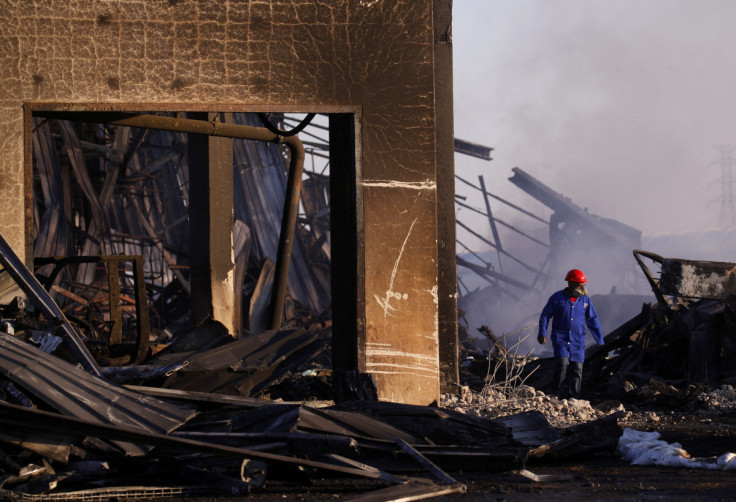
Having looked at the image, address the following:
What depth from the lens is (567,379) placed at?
986 cm

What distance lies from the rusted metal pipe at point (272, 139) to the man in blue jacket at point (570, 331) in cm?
302

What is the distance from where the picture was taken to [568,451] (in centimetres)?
565

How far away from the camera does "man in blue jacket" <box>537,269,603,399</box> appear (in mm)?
9805

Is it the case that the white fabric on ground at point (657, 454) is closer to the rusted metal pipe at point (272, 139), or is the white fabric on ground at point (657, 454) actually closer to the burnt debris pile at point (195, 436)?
the burnt debris pile at point (195, 436)

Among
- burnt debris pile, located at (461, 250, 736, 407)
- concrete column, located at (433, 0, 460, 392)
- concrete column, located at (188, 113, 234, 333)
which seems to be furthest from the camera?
concrete column, located at (188, 113, 234, 333)

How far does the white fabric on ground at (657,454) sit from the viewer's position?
5.21 meters

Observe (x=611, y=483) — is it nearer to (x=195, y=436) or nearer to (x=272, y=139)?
(x=195, y=436)

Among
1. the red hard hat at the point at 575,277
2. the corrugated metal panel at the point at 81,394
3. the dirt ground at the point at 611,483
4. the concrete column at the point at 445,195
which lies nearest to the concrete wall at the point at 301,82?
the concrete column at the point at 445,195

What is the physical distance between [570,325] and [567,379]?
63cm

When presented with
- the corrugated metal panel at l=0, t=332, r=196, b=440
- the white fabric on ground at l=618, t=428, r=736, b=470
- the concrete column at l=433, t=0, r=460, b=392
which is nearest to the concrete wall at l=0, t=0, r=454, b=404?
the concrete column at l=433, t=0, r=460, b=392

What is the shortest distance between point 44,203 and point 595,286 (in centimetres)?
1993

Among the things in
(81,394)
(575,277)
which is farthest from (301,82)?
(575,277)

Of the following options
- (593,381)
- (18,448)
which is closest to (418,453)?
(18,448)

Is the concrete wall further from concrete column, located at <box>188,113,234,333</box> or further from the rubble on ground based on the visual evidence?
concrete column, located at <box>188,113,234,333</box>
